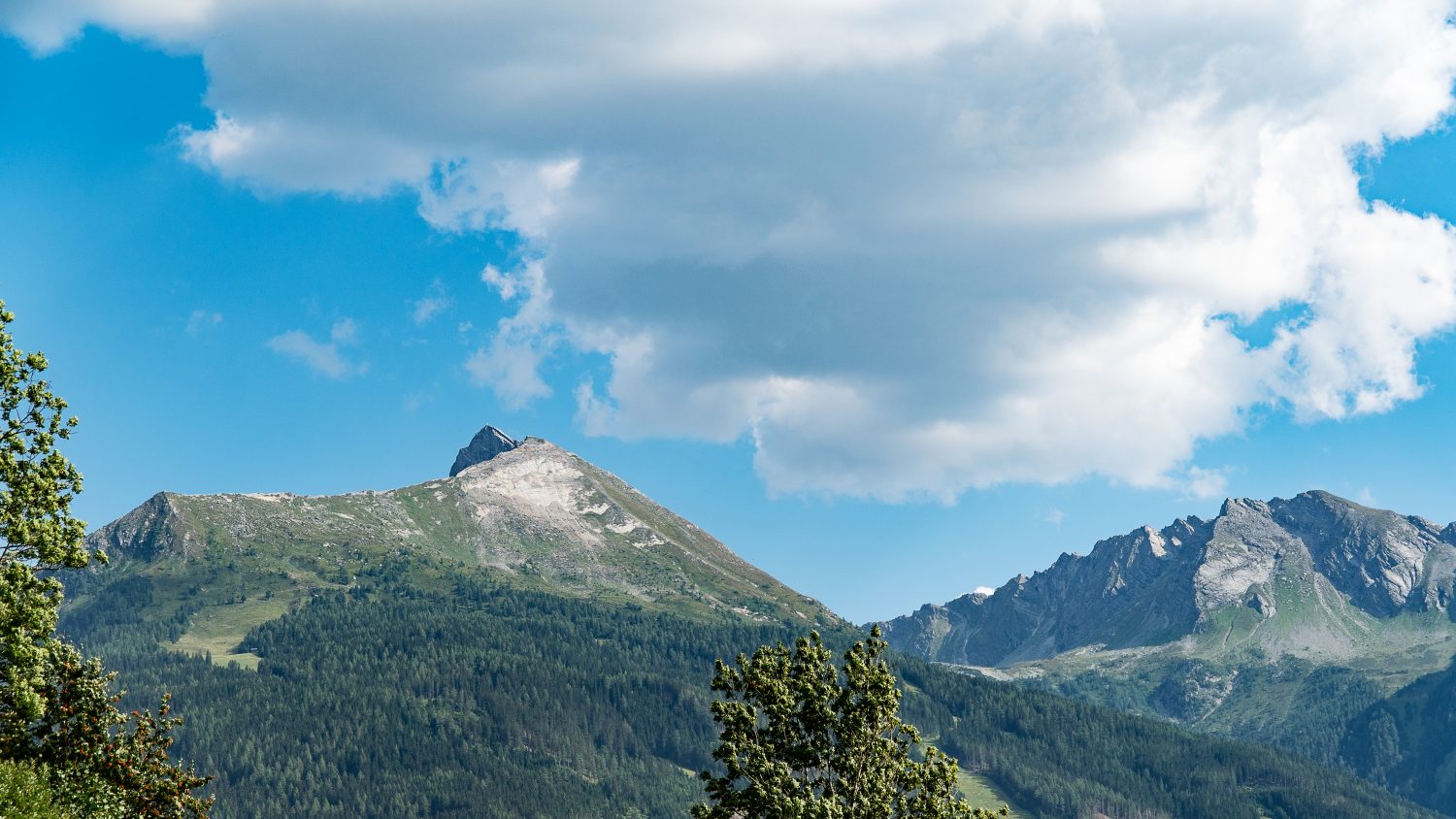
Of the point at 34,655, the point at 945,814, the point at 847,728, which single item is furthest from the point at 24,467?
the point at 945,814

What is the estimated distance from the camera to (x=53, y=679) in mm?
69688

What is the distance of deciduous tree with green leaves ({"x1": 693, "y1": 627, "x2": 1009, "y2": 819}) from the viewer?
6438cm

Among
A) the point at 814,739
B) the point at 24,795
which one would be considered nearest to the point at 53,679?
the point at 24,795

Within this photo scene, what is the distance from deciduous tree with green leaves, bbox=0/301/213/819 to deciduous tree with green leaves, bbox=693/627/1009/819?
27.4 meters

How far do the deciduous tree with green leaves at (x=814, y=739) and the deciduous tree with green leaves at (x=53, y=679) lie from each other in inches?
1079

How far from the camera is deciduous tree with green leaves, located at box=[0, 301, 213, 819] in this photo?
59.8 meters

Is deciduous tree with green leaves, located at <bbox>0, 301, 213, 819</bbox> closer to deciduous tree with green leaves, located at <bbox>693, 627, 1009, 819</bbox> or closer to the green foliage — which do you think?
the green foliage

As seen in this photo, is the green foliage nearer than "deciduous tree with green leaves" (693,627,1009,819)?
Yes

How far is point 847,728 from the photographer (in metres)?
66.1

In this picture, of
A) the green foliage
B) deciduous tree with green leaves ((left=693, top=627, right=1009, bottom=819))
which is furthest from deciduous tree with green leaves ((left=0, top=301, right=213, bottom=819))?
deciduous tree with green leaves ((left=693, top=627, right=1009, bottom=819))

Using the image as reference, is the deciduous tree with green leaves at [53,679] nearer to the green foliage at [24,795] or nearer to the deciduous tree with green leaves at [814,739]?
the green foliage at [24,795]

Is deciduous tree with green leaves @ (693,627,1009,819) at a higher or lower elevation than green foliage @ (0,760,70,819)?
higher

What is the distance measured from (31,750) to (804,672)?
38.5 m

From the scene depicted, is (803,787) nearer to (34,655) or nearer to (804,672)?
(804,672)
